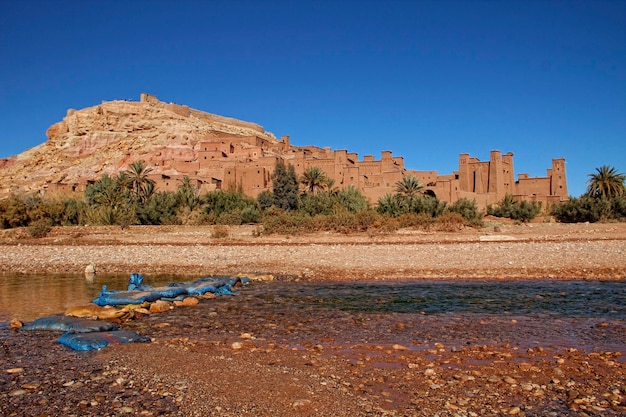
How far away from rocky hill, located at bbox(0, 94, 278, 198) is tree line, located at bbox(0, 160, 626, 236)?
1642cm

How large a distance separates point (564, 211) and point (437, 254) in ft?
63.8

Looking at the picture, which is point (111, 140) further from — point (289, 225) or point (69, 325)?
point (69, 325)

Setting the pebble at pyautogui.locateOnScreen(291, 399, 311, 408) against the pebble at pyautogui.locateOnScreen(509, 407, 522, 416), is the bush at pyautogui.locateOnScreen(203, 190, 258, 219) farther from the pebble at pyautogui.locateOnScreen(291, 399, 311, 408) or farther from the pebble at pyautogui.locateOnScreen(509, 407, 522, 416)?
the pebble at pyautogui.locateOnScreen(509, 407, 522, 416)

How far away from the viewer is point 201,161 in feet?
155

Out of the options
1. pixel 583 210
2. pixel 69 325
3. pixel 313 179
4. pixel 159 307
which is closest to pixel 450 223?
pixel 583 210

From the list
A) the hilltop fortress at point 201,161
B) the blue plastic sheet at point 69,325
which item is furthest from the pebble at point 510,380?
the hilltop fortress at point 201,161

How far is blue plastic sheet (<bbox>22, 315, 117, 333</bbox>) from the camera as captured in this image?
7.11 m

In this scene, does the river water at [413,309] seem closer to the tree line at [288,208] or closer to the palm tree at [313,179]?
the tree line at [288,208]

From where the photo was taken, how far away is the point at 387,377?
5086mm

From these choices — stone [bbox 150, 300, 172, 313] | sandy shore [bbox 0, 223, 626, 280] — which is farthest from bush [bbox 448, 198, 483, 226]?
stone [bbox 150, 300, 172, 313]

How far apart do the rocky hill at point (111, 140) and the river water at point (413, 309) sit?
40.5 m

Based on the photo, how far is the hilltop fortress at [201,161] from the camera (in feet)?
132

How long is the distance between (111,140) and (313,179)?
34.8 metres

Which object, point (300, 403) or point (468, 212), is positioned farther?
point (468, 212)
